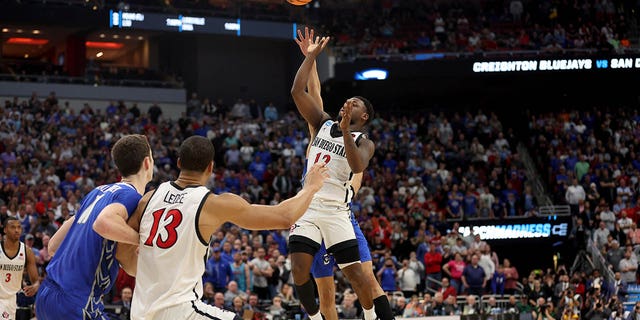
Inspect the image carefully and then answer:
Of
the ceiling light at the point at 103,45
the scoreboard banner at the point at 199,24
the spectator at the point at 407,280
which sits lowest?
the spectator at the point at 407,280

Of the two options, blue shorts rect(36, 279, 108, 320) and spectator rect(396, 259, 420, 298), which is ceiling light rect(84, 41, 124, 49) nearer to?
spectator rect(396, 259, 420, 298)

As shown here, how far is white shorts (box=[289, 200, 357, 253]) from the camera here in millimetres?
9625

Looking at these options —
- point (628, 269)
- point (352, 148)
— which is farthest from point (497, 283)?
point (352, 148)

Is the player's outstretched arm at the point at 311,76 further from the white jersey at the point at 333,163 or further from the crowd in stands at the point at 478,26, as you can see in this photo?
the crowd in stands at the point at 478,26

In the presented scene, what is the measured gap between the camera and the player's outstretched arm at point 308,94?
9805 mm

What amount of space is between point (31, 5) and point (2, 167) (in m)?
12.0

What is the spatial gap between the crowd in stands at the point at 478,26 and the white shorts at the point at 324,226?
84.6 ft

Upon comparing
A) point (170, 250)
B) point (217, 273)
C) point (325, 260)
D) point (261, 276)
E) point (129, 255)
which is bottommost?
point (261, 276)

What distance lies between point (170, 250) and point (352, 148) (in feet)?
9.98

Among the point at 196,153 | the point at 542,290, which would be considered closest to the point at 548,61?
the point at 542,290

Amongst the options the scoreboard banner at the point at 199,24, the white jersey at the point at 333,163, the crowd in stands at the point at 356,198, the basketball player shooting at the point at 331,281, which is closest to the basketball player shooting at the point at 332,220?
the white jersey at the point at 333,163

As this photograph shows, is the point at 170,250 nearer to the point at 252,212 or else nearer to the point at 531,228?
the point at 252,212

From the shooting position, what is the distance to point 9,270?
40.8 feet

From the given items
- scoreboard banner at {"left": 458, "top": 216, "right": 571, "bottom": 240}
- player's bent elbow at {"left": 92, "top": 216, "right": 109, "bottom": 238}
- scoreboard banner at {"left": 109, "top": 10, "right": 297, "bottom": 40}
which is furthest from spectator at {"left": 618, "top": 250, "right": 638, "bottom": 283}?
player's bent elbow at {"left": 92, "top": 216, "right": 109, "bottom": 238}
